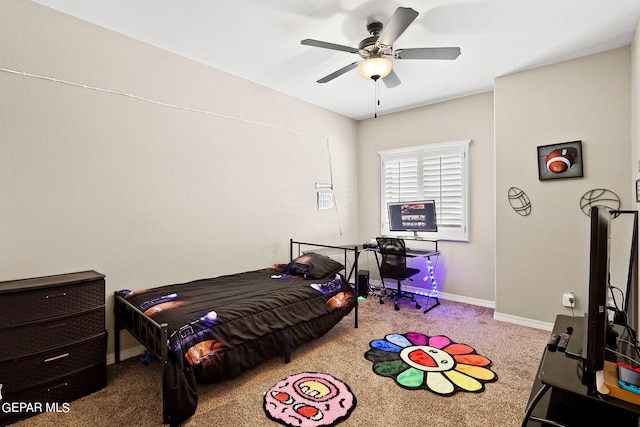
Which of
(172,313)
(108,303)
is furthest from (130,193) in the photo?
(172,313)

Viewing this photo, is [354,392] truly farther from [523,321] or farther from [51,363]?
[523,321]

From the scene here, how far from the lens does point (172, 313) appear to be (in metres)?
2.23

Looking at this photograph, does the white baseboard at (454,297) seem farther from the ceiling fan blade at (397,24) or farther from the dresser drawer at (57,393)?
the dresser drawer at (57,393)

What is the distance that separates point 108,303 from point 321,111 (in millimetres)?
3511

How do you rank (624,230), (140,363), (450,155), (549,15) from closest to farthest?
(549,15), (140,363), (624,230), (450,155)

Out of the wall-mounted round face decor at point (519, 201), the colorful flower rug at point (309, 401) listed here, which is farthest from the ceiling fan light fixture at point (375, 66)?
the colorful flower rug at point (309, 401)

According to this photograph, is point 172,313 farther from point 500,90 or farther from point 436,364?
point 500,90

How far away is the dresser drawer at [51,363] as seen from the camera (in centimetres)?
193

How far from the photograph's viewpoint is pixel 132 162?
9.26 feet

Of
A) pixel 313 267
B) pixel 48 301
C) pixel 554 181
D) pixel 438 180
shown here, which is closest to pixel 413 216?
pixel 438 180

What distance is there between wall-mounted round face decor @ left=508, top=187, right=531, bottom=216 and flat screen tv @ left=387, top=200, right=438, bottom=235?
3.22ft

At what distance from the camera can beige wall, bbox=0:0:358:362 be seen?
2297 mm

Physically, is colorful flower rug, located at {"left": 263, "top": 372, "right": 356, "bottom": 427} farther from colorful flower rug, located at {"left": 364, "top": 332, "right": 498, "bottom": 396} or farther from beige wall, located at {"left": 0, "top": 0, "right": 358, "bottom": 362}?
beige wall, located at {"left": 0, "top": 0, "right": 358, "bottom": 362}

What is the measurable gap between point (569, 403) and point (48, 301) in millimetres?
2761
